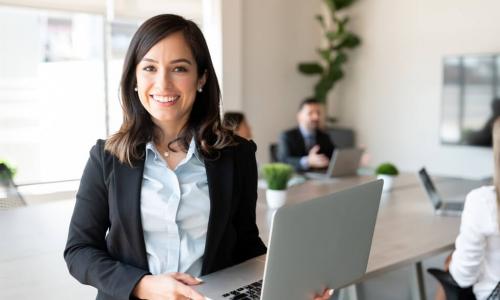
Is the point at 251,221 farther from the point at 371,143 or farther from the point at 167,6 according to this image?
the point at 371,143

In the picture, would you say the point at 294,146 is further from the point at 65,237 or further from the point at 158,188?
the point at 158,188

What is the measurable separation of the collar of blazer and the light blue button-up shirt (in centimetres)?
2

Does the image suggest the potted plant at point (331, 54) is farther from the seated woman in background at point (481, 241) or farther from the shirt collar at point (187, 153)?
the shirt collar at point (187, 153)

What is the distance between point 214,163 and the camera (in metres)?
1.40

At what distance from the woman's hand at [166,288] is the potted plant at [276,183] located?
6.44ft

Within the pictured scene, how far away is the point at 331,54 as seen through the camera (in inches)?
287

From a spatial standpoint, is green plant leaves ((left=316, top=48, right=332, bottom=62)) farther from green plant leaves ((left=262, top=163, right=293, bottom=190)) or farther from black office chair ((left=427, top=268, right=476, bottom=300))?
black office chair ((left=427, top=268, right=476, bottom=300))

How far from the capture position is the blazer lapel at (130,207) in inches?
51.3

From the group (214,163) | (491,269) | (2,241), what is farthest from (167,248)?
(2,241)

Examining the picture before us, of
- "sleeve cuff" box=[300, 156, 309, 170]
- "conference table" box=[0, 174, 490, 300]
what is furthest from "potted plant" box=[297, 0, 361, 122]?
"conference table" box=[0, 174, 490, 300]

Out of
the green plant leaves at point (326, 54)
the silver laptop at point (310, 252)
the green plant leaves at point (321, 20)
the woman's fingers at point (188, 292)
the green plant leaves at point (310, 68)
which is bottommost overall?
the woman's fingers at point (188, 292)

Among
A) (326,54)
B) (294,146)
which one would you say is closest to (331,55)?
(326,54)

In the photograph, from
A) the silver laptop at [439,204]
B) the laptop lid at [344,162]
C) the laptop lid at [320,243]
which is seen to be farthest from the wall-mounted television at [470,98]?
the laptop lid at [320,243]

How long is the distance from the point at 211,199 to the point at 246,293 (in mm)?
243
